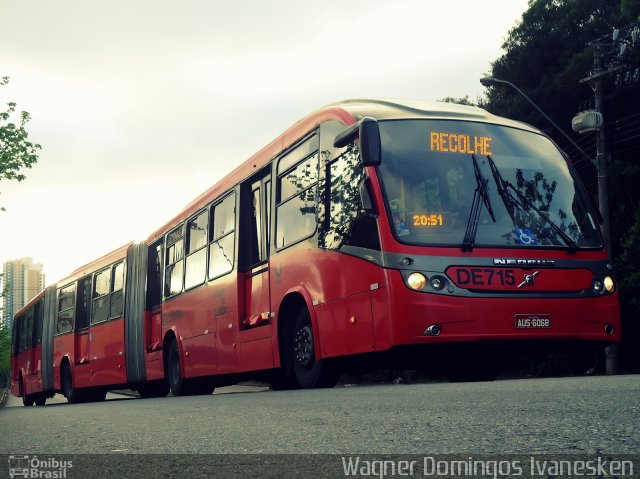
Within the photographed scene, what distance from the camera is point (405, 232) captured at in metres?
10.0

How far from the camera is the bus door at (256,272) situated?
12.7 m

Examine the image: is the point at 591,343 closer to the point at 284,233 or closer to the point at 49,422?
the point at 284,233

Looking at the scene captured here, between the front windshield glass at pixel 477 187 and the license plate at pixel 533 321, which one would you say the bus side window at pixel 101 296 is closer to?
the front windshield glass at pixel 477 187

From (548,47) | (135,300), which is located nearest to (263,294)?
(135,300)

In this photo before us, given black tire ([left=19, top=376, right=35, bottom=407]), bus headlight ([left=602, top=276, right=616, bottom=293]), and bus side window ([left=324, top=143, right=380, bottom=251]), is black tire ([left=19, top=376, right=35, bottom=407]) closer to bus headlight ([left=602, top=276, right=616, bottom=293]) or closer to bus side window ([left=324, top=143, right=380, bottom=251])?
bus side window ([left=324, top=143, right=380, bottom=251])

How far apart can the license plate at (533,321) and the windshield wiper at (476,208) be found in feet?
2.97

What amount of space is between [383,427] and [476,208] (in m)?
5.20

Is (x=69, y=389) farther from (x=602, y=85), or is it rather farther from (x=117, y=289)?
(x=602, y=85)

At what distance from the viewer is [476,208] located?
10.3 m

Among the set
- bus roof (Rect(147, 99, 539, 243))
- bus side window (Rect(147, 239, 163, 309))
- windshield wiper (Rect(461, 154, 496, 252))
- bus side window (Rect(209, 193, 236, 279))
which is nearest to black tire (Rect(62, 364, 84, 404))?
bus side window (Rect(147, 239, 163, 309))

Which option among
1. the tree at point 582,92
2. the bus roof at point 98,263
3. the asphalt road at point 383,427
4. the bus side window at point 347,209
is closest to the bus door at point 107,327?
the bus roof at point 98,263

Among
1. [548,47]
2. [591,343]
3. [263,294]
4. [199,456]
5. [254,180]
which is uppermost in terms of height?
[548,47]

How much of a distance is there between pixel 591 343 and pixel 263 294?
4.41 metres

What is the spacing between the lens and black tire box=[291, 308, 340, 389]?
11188 mm
